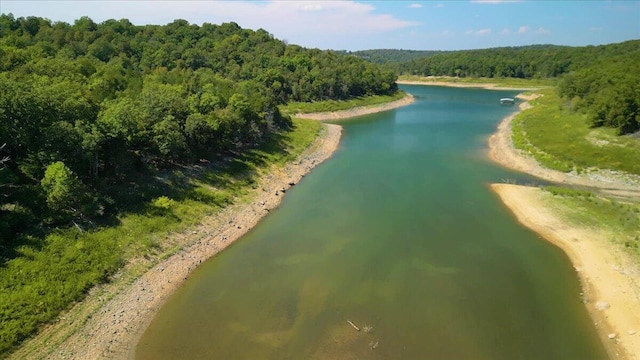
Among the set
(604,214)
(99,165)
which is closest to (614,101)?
(604,214)

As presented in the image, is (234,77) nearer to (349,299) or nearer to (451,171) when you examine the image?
(451,171)

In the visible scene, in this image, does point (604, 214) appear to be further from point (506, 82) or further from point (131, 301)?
point (506, 82)

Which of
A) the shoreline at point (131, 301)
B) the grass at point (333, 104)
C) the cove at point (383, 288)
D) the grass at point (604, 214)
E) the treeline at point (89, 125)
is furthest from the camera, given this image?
the grass at point (333, 104)

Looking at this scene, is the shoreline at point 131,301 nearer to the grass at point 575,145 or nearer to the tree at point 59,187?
the tree at point 59,187

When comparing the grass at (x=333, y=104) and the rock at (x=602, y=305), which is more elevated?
the grass at (x=333, y=104)

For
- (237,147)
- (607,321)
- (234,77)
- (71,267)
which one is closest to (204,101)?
(237,147)

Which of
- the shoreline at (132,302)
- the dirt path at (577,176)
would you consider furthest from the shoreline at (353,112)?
the shoreline at (132,302)

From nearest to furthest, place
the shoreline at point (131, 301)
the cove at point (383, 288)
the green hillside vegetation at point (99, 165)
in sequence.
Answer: the shoreline at point (131, 301), the cove at point (383, 288), the green hillside vegetation at point (99, 165)
